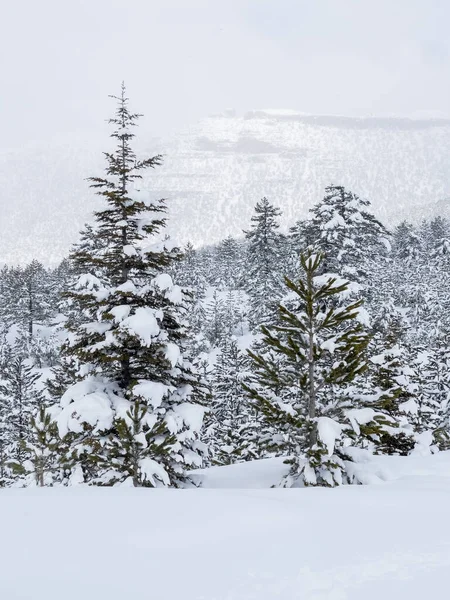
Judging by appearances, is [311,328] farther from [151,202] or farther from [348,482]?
[151,202]

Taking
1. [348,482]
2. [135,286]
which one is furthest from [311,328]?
[135,286]

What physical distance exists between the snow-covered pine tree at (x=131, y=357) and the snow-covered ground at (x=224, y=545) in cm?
298

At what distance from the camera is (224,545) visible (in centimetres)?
480

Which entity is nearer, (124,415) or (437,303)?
(124,415)

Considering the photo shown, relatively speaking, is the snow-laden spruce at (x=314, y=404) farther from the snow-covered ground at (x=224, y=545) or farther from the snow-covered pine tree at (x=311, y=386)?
the snow-covered ground at (x=224, y=545)

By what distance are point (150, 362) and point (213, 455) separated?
20187 mm

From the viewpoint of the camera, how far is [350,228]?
23.5 m

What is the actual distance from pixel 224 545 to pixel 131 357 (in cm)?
705

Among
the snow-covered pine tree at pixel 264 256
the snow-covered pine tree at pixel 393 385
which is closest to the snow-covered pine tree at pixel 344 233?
the snow-covered pine tree at pixel 393 385

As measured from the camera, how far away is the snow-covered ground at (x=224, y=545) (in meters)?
3.96

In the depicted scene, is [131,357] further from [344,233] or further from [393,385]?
[344,233]

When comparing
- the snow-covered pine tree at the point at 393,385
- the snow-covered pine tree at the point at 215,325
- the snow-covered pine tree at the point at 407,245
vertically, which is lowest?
the snow-covered pine tree at the point at 215,325

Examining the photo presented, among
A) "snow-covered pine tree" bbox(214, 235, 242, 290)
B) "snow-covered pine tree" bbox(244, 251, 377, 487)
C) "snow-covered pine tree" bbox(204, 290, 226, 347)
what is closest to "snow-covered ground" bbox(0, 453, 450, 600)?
"snow-covered pine tree" bbox(244, 251, 377, 487)

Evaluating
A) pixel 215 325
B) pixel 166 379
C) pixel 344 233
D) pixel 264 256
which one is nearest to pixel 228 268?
pixel 215 325
